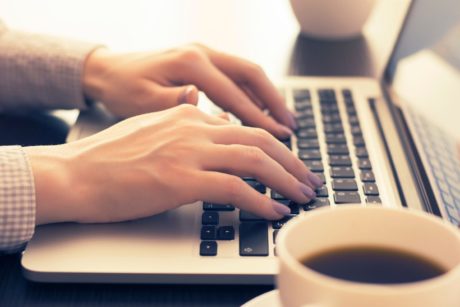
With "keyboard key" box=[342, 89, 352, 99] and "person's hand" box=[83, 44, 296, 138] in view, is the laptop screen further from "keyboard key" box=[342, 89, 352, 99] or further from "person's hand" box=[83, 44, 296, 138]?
"person's hand" box=[83, 44, 296, 138]

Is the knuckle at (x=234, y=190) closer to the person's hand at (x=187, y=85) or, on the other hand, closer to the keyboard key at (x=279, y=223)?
the keyboard key at (x=279, y=223)

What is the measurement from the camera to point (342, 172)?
0.71 meters

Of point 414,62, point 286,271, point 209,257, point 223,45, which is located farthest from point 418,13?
point 286,271

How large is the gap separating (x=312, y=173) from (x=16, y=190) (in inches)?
11.6

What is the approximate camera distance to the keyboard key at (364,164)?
2.37ft

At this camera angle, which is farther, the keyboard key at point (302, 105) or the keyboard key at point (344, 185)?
the keyboard key at point (302, 105)

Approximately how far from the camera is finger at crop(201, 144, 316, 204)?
0.64 metres

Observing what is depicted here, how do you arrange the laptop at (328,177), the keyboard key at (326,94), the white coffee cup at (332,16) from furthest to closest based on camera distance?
the white coffee cup at (332,16) < the keyboard key at (326,94) < the laptop at (328,177)

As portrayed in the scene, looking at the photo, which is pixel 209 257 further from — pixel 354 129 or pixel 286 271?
pixel 354 129

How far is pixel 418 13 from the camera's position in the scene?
2.93 feet

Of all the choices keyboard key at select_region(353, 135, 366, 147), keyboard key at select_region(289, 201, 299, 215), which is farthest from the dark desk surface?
keyboard key at select_region(289, 201, 299, 215)

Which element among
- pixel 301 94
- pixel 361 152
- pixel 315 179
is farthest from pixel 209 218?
pixel 301 94

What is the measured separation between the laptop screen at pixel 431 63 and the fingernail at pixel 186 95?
289 mm

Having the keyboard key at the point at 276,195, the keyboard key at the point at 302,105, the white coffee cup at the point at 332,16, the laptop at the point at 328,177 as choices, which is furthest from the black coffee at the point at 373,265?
the white coffee cup at the point at 332,16
